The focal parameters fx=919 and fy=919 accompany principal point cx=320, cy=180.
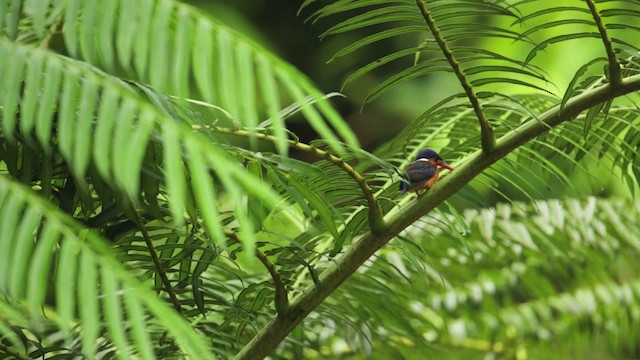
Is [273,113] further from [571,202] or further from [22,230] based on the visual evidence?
[571,202]

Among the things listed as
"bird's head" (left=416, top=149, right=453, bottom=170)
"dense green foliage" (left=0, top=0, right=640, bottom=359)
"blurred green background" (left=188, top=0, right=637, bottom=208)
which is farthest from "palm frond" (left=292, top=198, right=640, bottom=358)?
"blurred green background" (left=188, top=0, right=637, bottom=208)

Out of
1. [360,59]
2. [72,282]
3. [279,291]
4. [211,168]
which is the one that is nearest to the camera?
[72,282]

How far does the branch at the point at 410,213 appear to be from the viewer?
669 millimetres

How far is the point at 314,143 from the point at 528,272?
3.75ft

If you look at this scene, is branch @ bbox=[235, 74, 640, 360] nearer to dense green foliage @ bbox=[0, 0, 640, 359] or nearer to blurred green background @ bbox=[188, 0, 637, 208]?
dense green foliage @ bbox=[0, 0, 640, 359]

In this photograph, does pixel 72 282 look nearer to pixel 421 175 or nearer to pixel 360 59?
pixel 421 175

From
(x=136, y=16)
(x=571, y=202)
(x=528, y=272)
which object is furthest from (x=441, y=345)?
(x=136, y=16)

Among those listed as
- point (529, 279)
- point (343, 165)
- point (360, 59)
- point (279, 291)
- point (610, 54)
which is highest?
point (610, 54)

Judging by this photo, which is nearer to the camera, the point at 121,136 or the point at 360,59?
the point at 121,136

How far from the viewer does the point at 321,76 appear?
4512mm

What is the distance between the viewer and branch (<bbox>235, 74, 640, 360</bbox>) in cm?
67

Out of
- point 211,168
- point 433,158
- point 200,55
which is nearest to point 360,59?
point 433,158

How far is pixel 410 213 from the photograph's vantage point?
0.67 metres

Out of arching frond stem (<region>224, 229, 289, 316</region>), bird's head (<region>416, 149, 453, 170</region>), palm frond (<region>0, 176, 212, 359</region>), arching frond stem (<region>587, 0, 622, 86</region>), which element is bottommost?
arching frond stem (<region>224, 229, 289, 316</region>)
